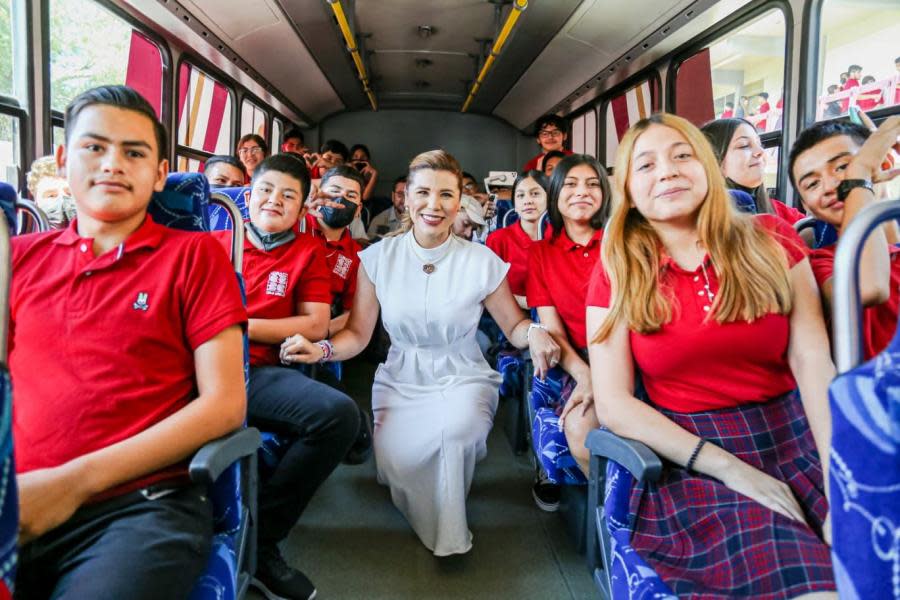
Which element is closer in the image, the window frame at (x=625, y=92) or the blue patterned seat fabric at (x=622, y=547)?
the blue patterned seat fabric at (x=622, y=547)

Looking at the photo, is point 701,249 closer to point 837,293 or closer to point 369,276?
point 837,293

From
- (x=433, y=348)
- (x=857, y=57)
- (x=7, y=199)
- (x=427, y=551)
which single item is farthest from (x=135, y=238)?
(x=857, y=57)

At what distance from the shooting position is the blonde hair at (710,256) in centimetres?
140

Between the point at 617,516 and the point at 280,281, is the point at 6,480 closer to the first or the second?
the point at 617,516

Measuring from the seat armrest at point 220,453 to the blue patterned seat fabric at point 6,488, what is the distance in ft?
1.27

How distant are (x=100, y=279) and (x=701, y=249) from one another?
1585mm

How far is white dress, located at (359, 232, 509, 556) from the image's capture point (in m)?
2.17

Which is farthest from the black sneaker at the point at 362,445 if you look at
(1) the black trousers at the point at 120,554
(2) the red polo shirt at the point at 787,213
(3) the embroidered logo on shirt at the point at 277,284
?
(2) the red polo shirt at the point at 787,213

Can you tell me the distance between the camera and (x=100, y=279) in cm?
133

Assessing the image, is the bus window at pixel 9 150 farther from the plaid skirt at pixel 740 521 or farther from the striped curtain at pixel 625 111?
the striped curtain at pixel 625 111

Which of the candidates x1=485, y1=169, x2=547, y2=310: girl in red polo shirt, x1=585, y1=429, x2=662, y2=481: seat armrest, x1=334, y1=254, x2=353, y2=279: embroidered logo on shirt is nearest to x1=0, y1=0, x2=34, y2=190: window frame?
x1=334, y1=254, x2=353, y2=279: embroidered logo on shirt

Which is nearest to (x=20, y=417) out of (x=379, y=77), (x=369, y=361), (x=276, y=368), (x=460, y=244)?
(x=276, y=368)

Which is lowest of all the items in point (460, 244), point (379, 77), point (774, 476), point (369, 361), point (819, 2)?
point (369, 361)

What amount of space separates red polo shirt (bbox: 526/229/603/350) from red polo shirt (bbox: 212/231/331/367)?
978mm
